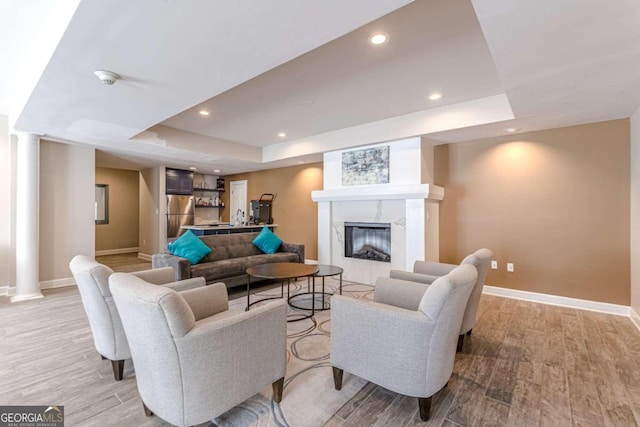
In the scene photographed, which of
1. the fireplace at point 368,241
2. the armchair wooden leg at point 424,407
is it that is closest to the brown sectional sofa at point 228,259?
the fireplace at point 368,241

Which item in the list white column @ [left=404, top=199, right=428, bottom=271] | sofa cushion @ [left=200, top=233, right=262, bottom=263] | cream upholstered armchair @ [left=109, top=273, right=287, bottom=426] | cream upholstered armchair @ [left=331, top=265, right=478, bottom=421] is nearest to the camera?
cream upholstered armchair @ [left=109, top=273, right=287, bottom=426]

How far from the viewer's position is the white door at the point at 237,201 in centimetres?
812

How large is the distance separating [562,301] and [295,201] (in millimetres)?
5024

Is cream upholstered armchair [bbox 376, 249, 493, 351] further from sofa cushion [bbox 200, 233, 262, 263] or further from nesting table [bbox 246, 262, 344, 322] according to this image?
sofa cushion [bbox 200, 233, 262, 263]

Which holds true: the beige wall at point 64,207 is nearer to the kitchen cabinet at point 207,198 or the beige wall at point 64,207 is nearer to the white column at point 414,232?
the kitchen cabinet at point 207,198

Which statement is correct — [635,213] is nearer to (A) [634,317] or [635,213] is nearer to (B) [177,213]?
(A) [634,317]

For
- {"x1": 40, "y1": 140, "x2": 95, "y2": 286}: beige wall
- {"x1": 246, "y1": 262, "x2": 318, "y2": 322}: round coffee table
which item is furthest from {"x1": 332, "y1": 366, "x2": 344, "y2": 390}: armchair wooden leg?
{"x1": 40, "y1": 140, "x2": 95, "y2": 286}: beige wall

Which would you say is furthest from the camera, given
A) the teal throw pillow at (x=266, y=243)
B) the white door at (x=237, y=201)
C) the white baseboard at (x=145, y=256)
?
the white door at (x=237, y=201)

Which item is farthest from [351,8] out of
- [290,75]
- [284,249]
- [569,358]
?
[284,249]

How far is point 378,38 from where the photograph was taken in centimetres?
230

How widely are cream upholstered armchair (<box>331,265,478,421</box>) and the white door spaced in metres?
6.55

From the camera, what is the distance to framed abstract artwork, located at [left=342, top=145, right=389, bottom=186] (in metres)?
4.68

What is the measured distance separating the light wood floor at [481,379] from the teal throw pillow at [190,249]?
1.25 meters

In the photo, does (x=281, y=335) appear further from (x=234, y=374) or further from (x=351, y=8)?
(x=351, y=8)
